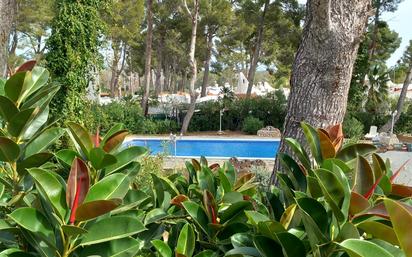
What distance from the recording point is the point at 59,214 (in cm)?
81

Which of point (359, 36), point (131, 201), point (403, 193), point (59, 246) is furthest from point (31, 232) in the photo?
point (359, 36)

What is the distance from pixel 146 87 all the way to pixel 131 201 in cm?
1787

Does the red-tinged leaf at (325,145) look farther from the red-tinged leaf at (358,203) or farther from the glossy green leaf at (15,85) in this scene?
the glossy green leaf at (15,85)

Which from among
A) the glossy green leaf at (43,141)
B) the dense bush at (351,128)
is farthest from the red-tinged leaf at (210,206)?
the dense bush at (351,128)

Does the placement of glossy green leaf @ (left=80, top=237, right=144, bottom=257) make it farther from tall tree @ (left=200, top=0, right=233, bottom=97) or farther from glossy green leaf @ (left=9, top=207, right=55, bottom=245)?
tall tree @ (left=200, top=0, right=233, bottom=97)

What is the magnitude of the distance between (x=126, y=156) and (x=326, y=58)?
4.61 ft

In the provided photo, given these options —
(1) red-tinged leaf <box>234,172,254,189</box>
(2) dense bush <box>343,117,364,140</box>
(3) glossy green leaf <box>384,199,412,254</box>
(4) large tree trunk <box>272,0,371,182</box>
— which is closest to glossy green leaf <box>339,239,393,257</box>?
(3) glossy green leaf <box>384,199,412,254</box>

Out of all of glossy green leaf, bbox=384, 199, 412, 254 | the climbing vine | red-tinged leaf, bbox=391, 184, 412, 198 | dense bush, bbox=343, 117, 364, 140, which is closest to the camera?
glossy green leaf, bbox=384, 199, 412, 254

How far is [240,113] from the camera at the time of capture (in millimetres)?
18641

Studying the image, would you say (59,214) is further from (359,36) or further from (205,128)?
(205,128)

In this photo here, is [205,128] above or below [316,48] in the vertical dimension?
below

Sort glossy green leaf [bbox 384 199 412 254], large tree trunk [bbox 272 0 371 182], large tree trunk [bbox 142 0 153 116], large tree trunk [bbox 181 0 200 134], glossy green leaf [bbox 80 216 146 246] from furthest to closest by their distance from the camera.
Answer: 1. large tree trunk [bbox 142 0 153 116]
2. large tree trunk [bbox 181 0 200 134]
3. large tree trunk [bbox 272 0 371 182]
4. glossy green leaf [bbox 80 216 146 246]
5. glossy green leaf [bbox 384 199 412 254]

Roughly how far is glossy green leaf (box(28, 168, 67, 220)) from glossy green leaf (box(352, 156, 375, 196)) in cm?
66

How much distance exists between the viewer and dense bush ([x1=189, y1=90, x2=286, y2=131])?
724 inches
